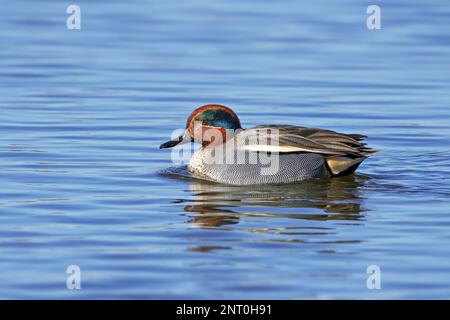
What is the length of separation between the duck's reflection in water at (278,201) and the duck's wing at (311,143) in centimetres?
19

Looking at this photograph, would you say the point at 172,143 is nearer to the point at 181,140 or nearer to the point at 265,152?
the point at 181,140

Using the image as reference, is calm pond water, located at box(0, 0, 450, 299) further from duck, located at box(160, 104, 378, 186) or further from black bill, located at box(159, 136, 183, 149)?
black bill, located at box(159, 136, 183, 149)

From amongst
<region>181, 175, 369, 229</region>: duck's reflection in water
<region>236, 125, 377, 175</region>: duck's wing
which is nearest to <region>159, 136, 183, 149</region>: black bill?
<region>181, 175, 369, 229</region>: duck's reflection in water

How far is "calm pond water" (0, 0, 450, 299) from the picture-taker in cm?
795

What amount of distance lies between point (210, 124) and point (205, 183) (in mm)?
582

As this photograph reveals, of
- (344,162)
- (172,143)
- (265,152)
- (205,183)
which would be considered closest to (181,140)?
(172,143)

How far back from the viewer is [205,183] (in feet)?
35.4

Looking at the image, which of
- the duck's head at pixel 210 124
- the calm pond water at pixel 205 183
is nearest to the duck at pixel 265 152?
the duck's head at pixel 210 124

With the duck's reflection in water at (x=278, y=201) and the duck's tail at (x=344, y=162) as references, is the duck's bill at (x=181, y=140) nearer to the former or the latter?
the duck's reflection in water at (x=278, y=201)

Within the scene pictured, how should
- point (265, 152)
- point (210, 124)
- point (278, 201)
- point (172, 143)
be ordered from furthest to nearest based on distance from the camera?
point (172, 143), point (210, 124), point (265, 152), point (278, 201)

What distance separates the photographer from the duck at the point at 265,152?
10.6 metres

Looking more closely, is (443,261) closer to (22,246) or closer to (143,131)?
(22,246)

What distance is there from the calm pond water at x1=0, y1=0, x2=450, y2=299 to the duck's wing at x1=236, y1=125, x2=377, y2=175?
8.0 inches

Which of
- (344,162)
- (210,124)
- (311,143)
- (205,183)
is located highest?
(210,124)
